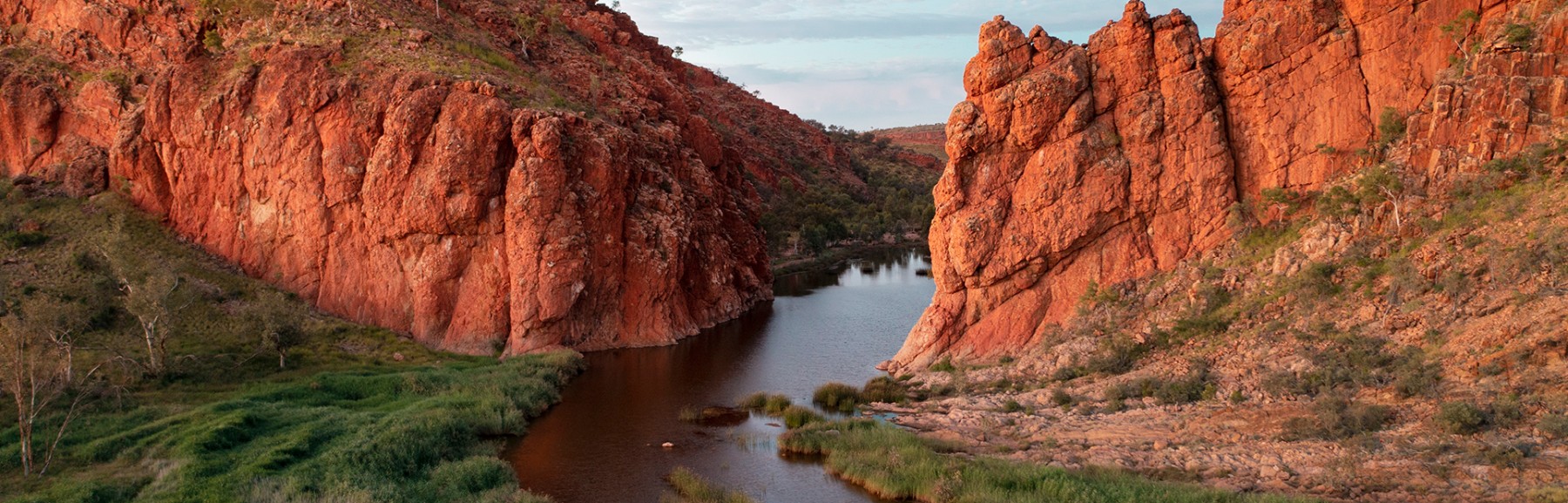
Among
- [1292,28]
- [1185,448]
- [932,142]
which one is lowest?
[1185,448]

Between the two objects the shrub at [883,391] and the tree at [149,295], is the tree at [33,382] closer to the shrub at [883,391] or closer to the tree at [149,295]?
the tree at [149,295]

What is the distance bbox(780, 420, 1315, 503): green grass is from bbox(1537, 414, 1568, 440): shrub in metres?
4.50

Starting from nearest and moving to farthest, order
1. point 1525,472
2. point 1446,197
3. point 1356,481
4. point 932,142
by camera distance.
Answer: point 1525,472 < point 1356,481 < point 1446,197 < point 932,142

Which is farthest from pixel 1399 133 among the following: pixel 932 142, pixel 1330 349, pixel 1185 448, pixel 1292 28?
pixel 932 142

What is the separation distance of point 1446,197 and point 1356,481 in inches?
443

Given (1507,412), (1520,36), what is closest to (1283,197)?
(1520,36)

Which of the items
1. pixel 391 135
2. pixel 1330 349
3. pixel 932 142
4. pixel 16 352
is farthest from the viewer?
pixel 932 142

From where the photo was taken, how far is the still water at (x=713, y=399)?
24406mm

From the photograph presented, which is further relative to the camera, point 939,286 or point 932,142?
point 932,142

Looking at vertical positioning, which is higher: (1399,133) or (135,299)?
(1399,133)

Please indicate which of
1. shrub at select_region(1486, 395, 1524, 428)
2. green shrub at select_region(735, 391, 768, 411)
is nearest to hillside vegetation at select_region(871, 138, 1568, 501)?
shrub at select_region(1486, 395, 1524, 428)

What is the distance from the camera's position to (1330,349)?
24.0 metres

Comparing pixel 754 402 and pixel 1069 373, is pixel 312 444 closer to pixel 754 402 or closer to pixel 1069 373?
pixel 754 402

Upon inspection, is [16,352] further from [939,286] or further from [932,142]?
[932,142]
